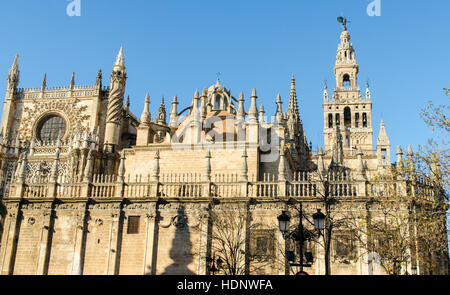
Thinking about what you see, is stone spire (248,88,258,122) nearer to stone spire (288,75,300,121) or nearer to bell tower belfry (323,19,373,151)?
stone spire (288,75,300,121)

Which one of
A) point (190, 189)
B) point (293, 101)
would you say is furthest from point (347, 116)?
point (190, 189)

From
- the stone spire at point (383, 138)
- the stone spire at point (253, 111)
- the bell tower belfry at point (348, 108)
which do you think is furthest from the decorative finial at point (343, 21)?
the stone spire at point (253, 111)

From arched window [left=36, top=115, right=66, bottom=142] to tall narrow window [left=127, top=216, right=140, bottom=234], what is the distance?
19.1 m

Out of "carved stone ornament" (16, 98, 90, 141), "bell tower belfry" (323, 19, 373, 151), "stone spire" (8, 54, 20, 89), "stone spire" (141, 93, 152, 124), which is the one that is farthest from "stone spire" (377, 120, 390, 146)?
"stone spire" (8, 54, 20, 89)

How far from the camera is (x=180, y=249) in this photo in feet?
82.8

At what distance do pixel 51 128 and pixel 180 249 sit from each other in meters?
22.9

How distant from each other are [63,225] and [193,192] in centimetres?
717

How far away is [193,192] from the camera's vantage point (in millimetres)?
25875

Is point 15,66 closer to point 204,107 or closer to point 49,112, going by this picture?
point 49,112

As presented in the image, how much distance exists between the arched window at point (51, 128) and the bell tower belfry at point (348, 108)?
45.6m

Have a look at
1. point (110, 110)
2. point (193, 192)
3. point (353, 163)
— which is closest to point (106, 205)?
point (193, 192)

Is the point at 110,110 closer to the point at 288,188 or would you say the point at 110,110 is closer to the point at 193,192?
the point at 193,192

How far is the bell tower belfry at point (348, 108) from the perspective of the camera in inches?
3150

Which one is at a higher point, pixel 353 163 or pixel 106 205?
pixel 353 163
